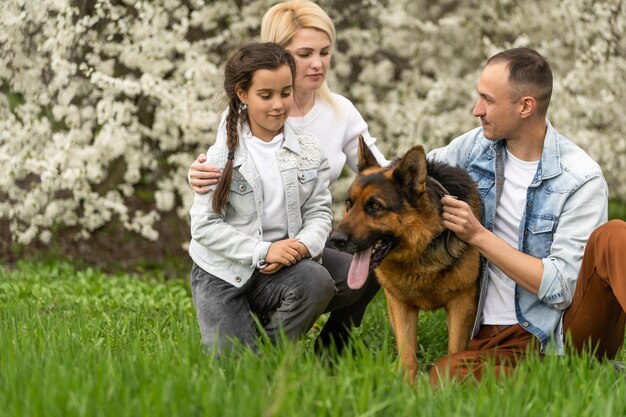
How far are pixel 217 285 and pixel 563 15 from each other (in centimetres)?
694

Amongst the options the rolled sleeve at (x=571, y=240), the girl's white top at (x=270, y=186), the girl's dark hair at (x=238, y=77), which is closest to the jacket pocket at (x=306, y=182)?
the girl's white top at (x=270, y=186)

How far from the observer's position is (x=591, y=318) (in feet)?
14.2

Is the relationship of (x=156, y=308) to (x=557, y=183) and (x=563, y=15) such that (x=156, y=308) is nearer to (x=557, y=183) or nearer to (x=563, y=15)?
(x=557, y=183)

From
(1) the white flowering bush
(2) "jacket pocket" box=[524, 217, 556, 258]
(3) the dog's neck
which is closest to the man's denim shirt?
(2) "jacket pocket" box=[524, 217, 556, 258]

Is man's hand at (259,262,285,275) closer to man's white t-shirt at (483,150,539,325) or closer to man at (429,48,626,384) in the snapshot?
man at (429,48,626,384)

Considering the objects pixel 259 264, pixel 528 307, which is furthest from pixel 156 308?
pixel 528 307

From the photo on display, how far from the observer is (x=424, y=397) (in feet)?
10.8

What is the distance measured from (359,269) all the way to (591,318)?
1160mm

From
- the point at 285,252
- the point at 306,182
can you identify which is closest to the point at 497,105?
the point at 306,182

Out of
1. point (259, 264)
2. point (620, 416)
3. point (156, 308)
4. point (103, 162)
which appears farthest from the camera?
point (103, 162)

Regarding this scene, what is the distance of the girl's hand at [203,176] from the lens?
4430 mm

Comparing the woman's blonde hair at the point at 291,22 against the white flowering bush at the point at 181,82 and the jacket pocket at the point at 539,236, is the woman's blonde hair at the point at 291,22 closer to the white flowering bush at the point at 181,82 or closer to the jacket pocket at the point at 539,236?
the jacket pocket at the point at 539,236

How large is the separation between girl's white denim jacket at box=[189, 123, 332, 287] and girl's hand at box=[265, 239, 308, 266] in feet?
0.10

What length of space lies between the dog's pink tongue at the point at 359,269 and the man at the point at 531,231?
1.46 ft
